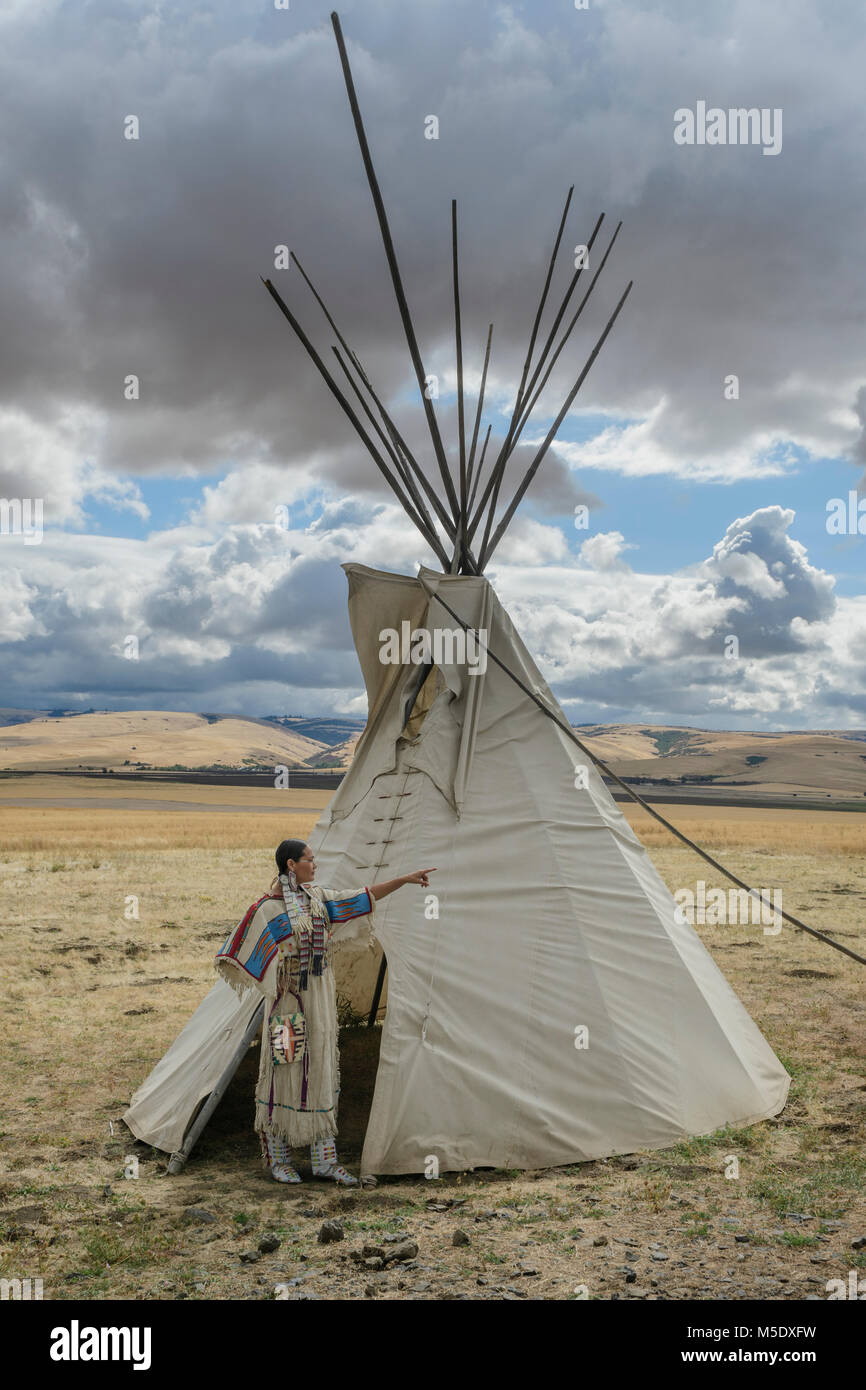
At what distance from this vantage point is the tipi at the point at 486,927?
506 cm

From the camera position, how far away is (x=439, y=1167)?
194 inches

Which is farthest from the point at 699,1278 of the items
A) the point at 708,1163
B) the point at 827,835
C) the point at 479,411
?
the point at 827,835

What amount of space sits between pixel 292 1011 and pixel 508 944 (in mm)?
1342

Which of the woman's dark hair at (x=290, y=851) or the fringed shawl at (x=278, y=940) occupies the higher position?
the woman's dark hair at (x=290, y=851)

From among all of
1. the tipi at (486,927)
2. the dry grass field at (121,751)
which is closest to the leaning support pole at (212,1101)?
the tipi at (486,927)

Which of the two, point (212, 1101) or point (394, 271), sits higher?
point (394, 271)

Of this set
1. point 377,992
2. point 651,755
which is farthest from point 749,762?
point 377,992

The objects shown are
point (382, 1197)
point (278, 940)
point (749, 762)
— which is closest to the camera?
point (382, 1197)

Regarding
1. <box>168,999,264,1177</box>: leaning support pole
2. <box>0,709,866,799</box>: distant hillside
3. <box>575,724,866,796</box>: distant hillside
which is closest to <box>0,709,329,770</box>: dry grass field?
<box>0,709,866,799</box>: distant hillside

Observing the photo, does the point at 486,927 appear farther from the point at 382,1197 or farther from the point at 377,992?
the point at 377,992

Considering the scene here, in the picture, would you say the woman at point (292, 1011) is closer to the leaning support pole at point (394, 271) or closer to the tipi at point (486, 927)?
the tipi at point (486, 927)

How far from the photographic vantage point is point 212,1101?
17.3 feet

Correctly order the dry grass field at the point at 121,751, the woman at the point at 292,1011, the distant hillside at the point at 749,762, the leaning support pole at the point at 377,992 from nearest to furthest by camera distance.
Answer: the woman at the point at 292,1011 < the leaning support pole at the point at 377,992 < the distant hillside at the point at 749,762 < the dry grass field at the point at 121,751

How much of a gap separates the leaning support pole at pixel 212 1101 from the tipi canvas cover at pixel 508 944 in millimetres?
854
